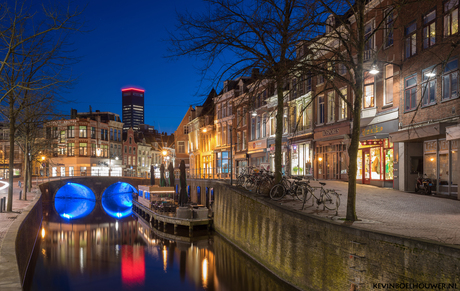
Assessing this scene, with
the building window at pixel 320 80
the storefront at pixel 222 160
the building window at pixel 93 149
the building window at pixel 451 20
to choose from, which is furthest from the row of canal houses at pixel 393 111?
the building window at pixel 93 149

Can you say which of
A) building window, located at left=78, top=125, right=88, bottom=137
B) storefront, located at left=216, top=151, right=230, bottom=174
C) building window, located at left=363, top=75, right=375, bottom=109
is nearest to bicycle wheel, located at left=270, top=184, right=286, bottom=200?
building window, located at left=363, top=75, right=375, bottom=109

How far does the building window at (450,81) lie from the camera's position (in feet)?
53.1

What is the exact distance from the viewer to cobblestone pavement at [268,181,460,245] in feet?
32.5

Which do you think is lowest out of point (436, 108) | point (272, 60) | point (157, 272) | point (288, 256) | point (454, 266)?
point (157, 272)

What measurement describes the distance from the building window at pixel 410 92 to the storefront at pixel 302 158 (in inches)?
461

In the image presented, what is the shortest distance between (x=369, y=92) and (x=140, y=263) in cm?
1607

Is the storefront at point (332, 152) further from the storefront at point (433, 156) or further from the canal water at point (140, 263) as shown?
the canal water at point (140, 263)

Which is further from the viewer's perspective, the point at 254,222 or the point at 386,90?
the point at 386,90

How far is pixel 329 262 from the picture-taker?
10617mm

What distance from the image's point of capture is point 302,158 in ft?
108

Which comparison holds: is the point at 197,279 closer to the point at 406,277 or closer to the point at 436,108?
the point at 406,277

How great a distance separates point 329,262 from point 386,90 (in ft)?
47.4

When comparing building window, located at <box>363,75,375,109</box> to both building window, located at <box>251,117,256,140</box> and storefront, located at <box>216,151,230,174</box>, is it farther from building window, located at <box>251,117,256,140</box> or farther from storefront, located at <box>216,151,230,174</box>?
storefront, located at <box>216,151,230,174</box>

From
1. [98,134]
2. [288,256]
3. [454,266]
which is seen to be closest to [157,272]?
[288,256]
